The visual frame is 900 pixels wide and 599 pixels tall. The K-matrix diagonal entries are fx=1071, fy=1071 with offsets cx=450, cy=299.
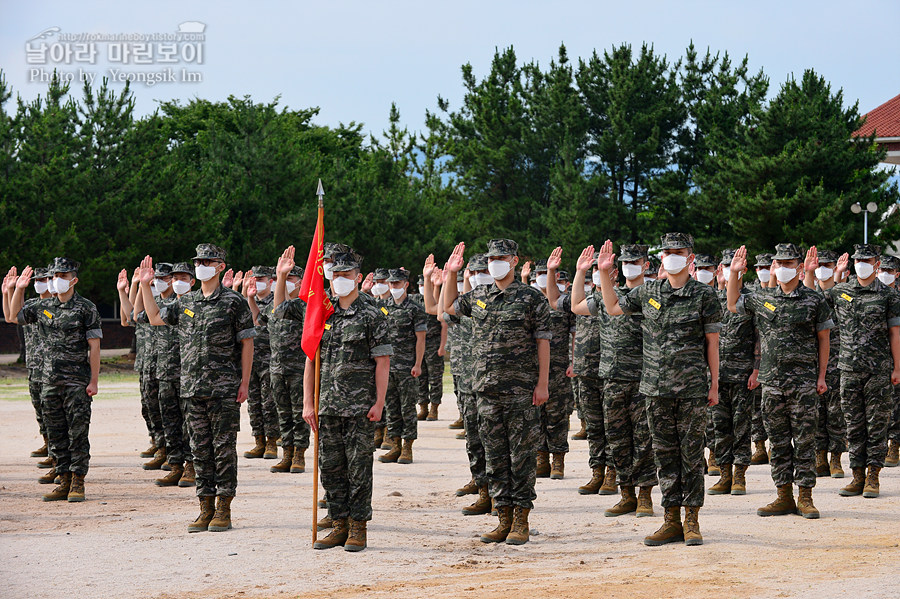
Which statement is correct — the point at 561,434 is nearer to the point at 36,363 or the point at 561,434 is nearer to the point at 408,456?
the point at 408,456

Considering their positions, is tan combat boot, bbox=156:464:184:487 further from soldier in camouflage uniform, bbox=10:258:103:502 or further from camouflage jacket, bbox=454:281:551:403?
camouflage jacket, bbox=454:281:551:403

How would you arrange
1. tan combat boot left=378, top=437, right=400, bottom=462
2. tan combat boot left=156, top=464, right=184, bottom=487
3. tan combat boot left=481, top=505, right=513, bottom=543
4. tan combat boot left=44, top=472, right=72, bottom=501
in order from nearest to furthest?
tan combat boot left=481, top=505, right=513, bottom=543 → tan combat boot left=44, top=472, right=72, bottom=501 → tan combat boot left=156, top=464, right=184, bottom=487 → tan combat boot left=378, top=437, right=400, bottom=462

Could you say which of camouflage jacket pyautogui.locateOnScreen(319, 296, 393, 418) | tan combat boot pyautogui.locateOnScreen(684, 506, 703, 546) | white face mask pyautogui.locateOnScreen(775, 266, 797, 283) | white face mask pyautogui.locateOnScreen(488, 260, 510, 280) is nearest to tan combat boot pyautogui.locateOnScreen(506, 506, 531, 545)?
tan combat boot pyautogui.locateOnScreen(684, 506, 703, 546)

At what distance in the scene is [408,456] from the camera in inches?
544

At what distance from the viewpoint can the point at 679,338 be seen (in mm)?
8719

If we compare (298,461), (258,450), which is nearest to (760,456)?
(298,461)

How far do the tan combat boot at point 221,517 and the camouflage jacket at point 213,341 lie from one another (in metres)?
0.91

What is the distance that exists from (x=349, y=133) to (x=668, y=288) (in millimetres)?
57343

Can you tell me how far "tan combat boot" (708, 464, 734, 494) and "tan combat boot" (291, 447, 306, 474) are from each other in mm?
4736

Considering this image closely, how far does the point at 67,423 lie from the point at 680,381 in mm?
6257

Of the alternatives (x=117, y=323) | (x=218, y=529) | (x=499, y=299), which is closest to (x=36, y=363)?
(x=218, y=529)

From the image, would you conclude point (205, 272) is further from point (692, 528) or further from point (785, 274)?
point (785, 274)

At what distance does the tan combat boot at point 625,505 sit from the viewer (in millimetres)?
9938

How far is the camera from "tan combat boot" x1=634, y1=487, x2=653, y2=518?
9.84 meters
